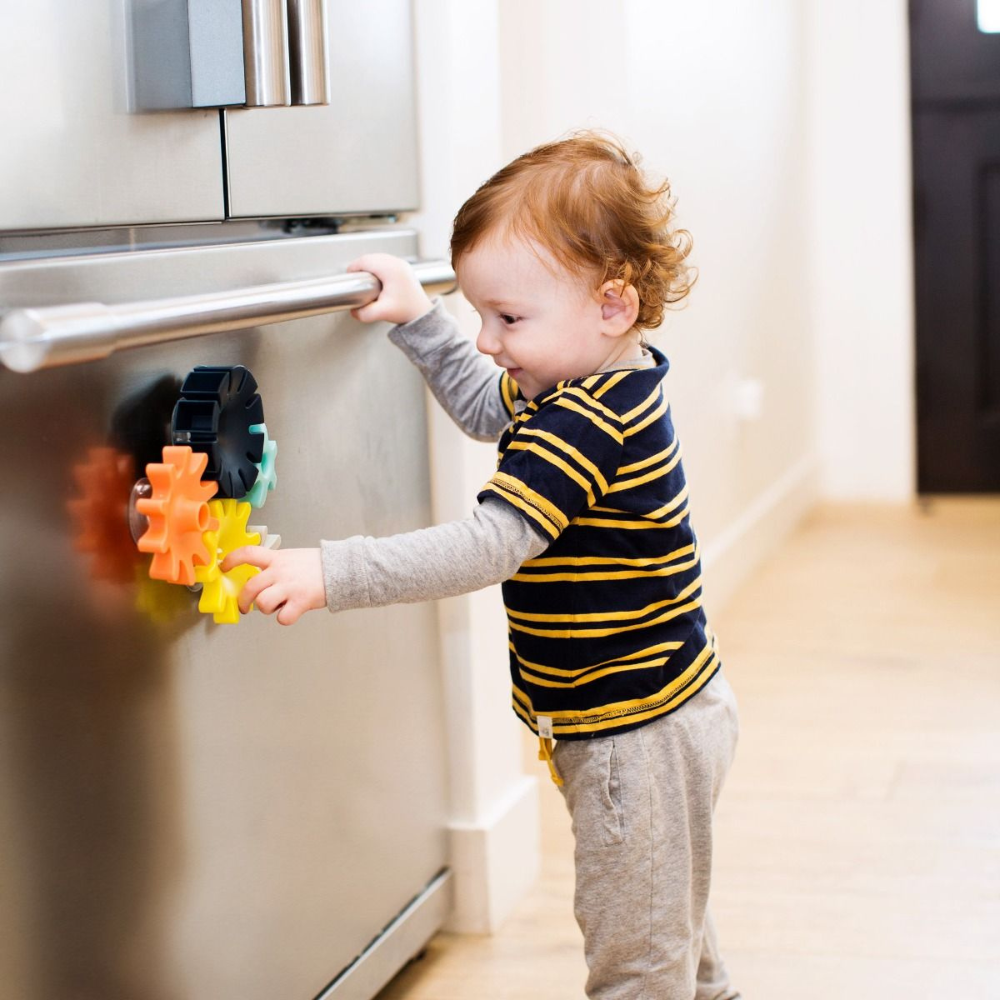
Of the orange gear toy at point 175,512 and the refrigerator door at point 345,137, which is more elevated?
the refrigerator door at point 345,137

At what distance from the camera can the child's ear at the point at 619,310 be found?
953 mm

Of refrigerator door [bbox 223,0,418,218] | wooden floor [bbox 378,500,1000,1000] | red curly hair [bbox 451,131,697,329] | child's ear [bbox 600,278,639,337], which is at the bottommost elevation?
wooden floor [bbox 378,500,1000,1000]

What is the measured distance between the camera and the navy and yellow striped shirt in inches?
36.0

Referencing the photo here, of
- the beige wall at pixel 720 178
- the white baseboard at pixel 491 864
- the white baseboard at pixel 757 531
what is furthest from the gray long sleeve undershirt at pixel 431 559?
the white baseboard at pixel 757 531

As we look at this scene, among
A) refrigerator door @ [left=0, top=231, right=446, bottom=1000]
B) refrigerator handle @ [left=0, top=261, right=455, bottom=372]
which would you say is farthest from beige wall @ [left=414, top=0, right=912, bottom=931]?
refrigerator handle @ [left=0, top=261, right=455, bottom=372]

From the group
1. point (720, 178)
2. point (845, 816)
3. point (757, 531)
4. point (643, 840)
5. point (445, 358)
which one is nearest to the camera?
point (643, 840)

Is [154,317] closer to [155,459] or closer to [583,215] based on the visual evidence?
[155,459]

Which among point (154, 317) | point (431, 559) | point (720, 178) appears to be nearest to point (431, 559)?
point (431, 559)

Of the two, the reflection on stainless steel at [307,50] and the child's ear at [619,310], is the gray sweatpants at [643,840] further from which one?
the reflection on stainless steel at [307,50]

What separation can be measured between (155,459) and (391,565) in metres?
0.16

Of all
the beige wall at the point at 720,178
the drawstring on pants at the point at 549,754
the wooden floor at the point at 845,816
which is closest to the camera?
the drawstring on pants at the point at 549,754

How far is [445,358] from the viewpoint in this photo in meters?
1.12

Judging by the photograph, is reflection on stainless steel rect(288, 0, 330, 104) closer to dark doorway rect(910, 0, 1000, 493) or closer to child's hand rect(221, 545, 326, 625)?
child's hand rect(221, 545, 326, 625)

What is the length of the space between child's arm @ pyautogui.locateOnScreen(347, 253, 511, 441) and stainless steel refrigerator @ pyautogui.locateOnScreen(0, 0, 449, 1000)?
39mm
